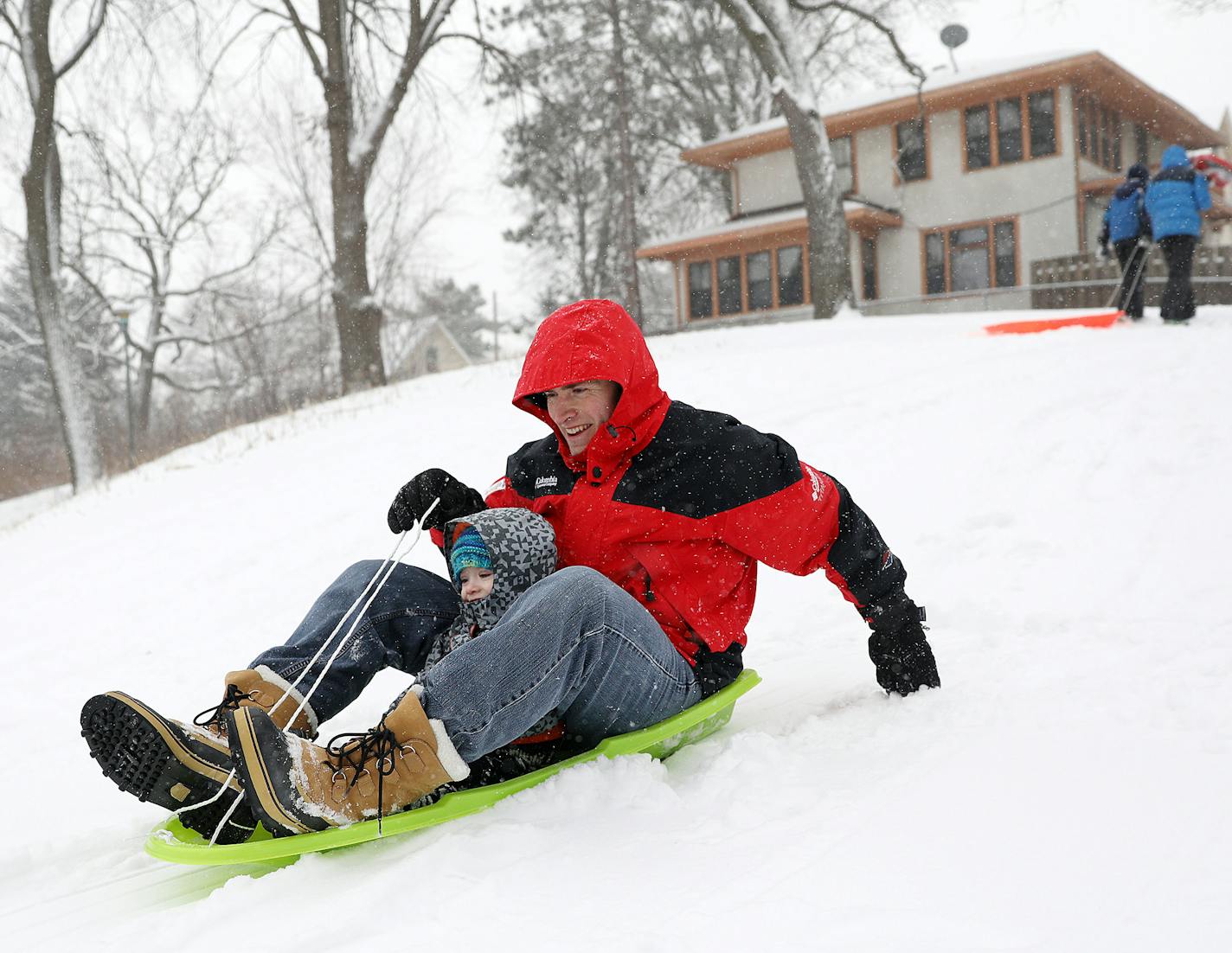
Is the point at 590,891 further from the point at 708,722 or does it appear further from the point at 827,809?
the point at 708,722

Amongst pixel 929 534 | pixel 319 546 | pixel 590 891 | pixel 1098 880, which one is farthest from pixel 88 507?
pixel 1098 880

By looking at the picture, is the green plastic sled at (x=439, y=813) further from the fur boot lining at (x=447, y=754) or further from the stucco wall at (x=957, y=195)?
the stucco wall at (x=957, y=195)

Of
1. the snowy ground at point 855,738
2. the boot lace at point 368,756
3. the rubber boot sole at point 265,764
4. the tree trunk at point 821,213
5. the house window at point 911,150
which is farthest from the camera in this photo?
Result: the house window at point 911,150

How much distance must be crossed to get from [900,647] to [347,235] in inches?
454

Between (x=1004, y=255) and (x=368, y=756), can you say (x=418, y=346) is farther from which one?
(x=368, y=756)

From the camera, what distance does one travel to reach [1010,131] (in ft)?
56.9

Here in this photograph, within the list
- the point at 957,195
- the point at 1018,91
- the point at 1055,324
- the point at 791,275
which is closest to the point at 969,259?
the point at 957,195

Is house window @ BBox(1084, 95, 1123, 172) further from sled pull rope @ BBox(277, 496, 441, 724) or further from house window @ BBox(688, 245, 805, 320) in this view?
sled pull rope @ BBox(277, 496, 441, 724)

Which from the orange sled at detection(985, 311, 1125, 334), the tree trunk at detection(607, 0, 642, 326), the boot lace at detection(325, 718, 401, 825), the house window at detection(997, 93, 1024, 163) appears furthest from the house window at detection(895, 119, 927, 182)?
the boot lace at detection(325, 718, 401, 825)

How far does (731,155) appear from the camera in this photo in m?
20.0

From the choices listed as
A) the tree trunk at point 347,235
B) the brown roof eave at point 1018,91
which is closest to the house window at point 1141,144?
the brown roof eave at point 1018,91

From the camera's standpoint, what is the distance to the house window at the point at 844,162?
62.3 ft

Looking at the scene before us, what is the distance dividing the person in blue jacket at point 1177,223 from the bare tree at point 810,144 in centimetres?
423

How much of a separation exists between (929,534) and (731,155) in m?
17.5
